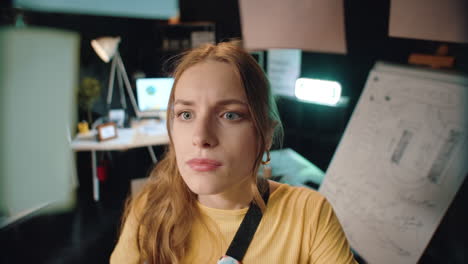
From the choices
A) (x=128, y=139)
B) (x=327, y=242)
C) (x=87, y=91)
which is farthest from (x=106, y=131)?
(x=327, y=242)

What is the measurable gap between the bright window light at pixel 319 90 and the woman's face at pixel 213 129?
4.32 feet

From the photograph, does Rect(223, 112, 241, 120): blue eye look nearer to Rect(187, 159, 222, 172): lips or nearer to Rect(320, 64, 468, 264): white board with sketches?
Rect(187, 159, 222, 172): lips

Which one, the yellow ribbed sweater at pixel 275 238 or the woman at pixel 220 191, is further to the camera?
the yellow ribbed sweater at pixel 275 238

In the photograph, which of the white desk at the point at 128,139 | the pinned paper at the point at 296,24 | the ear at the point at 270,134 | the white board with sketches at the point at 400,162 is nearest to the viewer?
the ear at the point at 270,134

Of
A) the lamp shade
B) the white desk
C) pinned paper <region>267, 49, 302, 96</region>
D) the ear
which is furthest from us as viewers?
pinned paper <region>267, 49, 302, 96</region>

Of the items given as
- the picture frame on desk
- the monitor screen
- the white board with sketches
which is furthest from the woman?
the monitor screen

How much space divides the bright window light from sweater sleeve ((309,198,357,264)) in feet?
3.92

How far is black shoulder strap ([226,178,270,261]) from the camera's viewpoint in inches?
31.7

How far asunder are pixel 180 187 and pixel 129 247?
24 centimetres

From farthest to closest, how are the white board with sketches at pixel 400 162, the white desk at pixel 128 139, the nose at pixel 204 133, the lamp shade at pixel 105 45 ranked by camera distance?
the lamp shade at pixel 105 45, the white desk at pixel 128 139, the white board with sketches at pixel 400 162, the nose at pixel 204 133

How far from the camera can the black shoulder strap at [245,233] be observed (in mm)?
805

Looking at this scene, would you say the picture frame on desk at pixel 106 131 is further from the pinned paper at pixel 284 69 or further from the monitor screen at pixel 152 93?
the pinned paper at pixel 284 69

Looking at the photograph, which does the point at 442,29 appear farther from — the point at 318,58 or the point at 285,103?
the point at 285,103

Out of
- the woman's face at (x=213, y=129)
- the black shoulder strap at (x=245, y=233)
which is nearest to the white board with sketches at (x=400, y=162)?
the black shoulder strap at (x=245, y=233)
